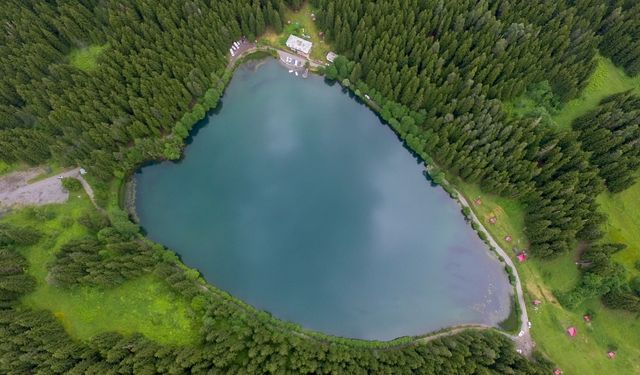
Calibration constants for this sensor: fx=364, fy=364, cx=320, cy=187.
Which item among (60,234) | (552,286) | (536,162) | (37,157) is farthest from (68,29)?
(552,286)

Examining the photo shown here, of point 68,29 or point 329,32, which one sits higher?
point 329,32

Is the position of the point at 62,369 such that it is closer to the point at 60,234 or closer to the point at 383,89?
the point at 60,234

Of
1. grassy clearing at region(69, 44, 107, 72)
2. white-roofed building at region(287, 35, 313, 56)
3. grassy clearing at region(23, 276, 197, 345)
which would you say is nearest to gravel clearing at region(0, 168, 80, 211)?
grassy clearing at region(23, 276, 197, 345)

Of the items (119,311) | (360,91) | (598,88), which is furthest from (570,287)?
(119,311)

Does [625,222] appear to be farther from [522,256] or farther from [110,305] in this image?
[110,305]

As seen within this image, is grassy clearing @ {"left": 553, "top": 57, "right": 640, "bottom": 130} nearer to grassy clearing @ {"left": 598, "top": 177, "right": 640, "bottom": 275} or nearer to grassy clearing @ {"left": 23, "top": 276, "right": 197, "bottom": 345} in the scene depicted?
grassy clearing @ {"left": 598, "top": 177, "right": 640, "bottom": 275}

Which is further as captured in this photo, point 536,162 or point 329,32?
point 329,32
